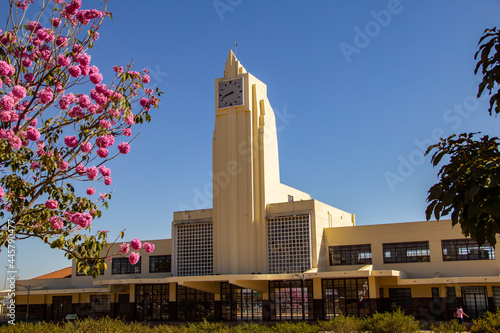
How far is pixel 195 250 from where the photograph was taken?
35.2 meters

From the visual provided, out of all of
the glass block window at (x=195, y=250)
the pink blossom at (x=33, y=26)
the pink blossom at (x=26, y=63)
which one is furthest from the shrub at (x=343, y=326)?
the pink blossom at (x=33, y=26)

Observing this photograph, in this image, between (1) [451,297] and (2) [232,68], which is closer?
(1) [451,297]

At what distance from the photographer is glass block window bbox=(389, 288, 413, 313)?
30.9 metres

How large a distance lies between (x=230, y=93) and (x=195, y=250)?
34.9 ft

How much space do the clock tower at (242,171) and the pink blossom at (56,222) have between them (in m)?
24.7

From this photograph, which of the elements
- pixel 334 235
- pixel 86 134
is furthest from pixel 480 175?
pixel 334 235

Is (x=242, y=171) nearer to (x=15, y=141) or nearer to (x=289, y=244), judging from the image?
(x=289, y=244)

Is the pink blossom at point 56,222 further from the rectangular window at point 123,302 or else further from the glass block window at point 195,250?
the rectangular window at point 123,302

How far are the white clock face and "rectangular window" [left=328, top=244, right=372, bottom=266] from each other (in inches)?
445

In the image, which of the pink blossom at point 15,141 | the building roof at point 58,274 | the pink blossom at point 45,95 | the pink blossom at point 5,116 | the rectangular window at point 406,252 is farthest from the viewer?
the building roof at point 58,274

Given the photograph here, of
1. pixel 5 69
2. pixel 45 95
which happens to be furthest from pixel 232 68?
pixel 5 69

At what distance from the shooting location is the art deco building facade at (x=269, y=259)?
2992cm

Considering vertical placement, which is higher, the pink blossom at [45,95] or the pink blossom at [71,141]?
the pink blossom at [45,95]

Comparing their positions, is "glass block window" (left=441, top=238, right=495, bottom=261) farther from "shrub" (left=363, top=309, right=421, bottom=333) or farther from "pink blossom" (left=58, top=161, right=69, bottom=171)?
"pink blossom" (left=58, top=161, right=69, bottom=171)
